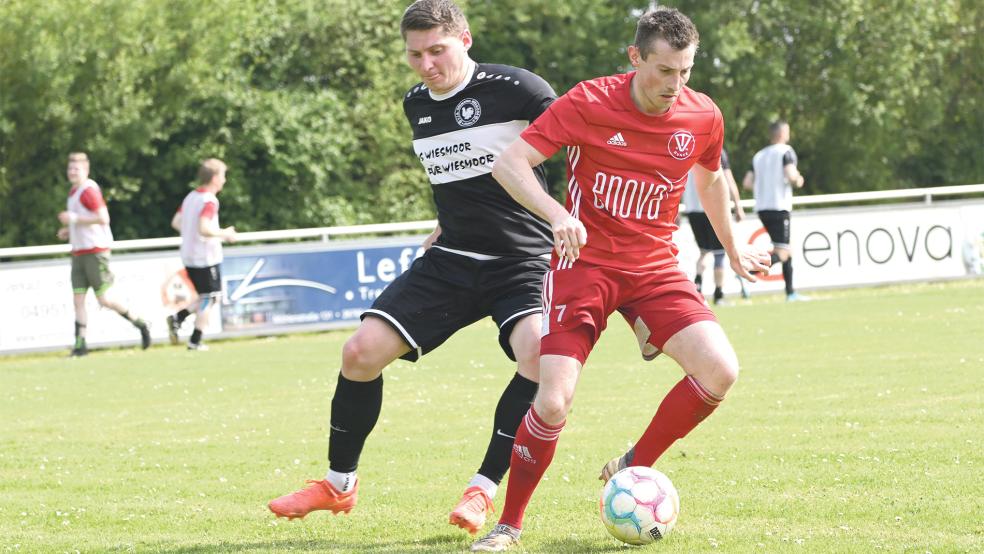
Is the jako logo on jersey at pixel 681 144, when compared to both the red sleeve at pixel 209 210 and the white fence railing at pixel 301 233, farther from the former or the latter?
the white fence railing at pixel 301 233

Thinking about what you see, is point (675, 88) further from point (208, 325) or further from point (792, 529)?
point (208, 325)

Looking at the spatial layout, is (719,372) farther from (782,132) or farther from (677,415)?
(782,132)

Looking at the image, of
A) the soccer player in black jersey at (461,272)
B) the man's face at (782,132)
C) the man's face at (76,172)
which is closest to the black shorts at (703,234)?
the man's face at (782,132)

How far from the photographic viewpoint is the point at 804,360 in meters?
11.7

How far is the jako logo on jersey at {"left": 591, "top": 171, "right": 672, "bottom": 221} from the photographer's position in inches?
214

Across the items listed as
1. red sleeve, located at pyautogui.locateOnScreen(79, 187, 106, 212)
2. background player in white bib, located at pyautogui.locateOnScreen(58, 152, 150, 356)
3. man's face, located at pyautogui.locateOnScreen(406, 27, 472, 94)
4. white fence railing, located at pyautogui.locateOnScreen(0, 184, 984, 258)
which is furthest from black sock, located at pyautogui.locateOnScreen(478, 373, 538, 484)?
white fence railing, located at pyautogui.locateOnScreen(0, 184, 984, 258)

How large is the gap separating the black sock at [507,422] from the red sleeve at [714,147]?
3.89 ft

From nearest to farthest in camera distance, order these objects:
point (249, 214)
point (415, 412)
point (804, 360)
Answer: point (415, 412) < point (804, 360) < point (249, 214)

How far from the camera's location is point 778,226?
719 inches

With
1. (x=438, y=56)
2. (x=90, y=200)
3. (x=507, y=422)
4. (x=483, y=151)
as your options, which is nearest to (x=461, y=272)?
(x=483, y=151)

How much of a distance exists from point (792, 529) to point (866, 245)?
618 inches

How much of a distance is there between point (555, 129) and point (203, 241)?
11314 millimetres

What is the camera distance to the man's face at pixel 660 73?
17.0ft

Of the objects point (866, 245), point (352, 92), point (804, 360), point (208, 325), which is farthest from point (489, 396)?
point (352, 92)
